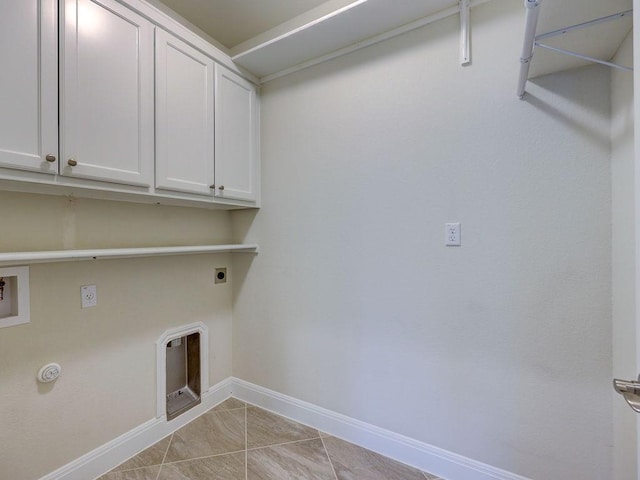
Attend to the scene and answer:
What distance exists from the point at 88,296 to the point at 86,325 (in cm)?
15

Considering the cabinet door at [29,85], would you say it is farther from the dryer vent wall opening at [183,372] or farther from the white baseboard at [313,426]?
the white baseboard at [313,426]

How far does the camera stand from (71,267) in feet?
4.88

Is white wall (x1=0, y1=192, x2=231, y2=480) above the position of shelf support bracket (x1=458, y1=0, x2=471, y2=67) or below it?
below

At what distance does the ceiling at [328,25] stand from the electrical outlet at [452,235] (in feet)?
2.41

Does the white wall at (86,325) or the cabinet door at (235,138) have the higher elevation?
the cabinet door at (235,138)

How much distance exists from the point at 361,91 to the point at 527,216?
1.13m

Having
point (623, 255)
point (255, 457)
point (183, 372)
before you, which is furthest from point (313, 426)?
point (623, 255)

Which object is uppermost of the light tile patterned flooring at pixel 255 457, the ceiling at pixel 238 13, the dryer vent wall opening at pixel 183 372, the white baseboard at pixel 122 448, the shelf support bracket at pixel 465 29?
the ceiling at pixel 238 13

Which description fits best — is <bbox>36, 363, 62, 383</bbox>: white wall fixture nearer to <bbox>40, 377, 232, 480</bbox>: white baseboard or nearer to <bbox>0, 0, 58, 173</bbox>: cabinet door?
<bbox>40, 377, 232, 480</bbox>: white baseboard

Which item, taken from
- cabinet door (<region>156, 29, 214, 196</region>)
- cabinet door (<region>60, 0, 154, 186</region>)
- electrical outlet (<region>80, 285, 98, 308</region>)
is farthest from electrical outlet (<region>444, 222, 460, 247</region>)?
electrical outlet (<region>80, 285, 98, 308</region>)

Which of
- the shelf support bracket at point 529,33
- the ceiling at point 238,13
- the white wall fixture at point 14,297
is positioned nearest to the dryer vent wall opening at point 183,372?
the white wall fixture at point 14,297

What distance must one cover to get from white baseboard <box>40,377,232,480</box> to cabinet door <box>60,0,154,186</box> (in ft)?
4.74

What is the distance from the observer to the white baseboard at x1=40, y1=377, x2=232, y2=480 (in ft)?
4.83

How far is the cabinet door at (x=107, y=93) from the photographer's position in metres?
1.22
